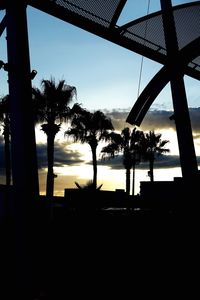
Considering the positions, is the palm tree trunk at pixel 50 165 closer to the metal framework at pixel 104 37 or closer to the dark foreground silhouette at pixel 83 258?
the dark foreground silhouette at pixel 83 258

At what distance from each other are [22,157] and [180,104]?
5644 millimetres

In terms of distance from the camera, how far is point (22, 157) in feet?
16.2

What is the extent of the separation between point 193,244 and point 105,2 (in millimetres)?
7229

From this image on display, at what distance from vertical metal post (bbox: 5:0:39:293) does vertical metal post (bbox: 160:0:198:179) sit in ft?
16.2

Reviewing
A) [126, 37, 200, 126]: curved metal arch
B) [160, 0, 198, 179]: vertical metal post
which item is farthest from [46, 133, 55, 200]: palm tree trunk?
[160, 0, 198, 179]: vertical metal post

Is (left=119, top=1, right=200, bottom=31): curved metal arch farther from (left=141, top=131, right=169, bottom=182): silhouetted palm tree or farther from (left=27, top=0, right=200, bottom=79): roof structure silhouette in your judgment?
(left=141, top=131, right=169, bottom=182): silhouetted palm tree

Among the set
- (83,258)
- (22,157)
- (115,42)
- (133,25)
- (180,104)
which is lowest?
(83,258)

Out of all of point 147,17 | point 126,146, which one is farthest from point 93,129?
point 147,17

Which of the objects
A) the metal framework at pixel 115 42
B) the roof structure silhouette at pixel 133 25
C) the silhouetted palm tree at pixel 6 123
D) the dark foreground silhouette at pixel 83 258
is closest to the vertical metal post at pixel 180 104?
the metal framework at pixel 115 42

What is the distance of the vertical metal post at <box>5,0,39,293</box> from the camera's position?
4938mm

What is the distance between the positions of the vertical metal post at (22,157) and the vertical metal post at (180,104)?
4938 millimetres

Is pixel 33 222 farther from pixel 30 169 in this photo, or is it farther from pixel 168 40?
pixel 168 40

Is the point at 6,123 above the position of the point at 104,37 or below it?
above

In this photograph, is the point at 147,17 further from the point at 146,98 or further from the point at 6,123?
the point at 6,123
